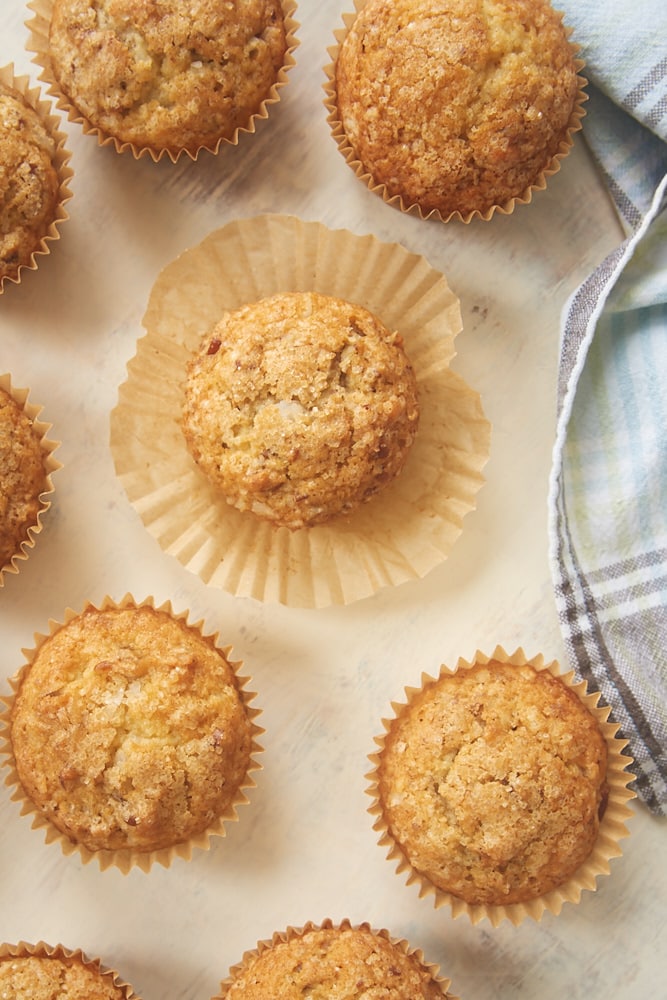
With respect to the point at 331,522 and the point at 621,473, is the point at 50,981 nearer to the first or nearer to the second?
the point at 331,522

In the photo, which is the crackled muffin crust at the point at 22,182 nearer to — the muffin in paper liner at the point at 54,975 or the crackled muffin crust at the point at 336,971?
the muffin in paper liner at the point at 54,975

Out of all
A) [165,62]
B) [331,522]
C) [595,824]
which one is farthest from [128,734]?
[165,62]

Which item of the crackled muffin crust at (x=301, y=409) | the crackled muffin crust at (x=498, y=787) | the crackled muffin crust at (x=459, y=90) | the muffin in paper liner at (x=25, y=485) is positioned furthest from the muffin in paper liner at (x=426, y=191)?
the crackled muffin crust at (x=498, y=787)

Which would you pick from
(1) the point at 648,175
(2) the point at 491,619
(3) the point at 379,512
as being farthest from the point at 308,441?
(1) the point at 648,175

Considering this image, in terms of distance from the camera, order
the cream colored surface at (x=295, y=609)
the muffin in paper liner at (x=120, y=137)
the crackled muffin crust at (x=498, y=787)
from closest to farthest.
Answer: the crackled muffin crust at (x=498, y=787) < the muffin in paper liner at (x=120, y=137) < the cream colored surface at (x=295, y=609)

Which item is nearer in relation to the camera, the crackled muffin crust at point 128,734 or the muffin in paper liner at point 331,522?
the crackled muffin crust at point 128,734

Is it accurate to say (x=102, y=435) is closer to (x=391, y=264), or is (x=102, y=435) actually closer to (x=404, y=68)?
(x=391, y=264)

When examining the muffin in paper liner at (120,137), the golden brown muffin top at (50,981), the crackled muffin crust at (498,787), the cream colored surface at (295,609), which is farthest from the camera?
the cream colored surface at (295,609)
